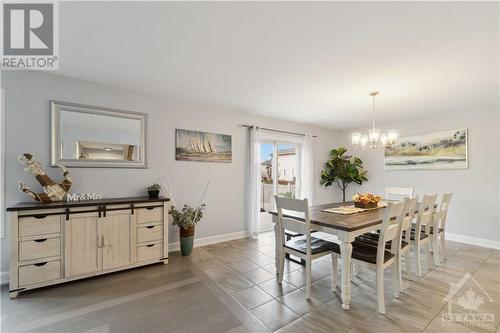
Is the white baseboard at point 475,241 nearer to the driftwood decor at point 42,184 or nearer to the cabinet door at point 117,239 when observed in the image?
the cabinet door at point 117,239

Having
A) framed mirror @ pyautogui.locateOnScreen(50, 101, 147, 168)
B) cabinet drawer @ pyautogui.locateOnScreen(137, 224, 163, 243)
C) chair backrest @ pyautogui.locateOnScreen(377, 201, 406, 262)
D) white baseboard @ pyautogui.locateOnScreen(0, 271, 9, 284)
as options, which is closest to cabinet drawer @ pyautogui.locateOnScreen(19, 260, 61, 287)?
white baseboard @ pyautogui.locateOnScreen(0, 271, 9, 284)

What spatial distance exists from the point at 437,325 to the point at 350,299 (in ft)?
2.07

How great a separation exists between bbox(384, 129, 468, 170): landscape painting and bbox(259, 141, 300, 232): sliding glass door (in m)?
2.08

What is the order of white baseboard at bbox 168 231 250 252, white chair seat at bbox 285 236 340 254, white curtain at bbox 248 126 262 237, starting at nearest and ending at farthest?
white chair seat at bbox 285 236 340 254, white baseboard at bbox 168 231 250 252, white curtain at bbox 248 126 262 237

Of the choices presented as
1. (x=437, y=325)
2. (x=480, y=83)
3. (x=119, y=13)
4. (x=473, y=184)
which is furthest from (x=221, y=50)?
(x=473, y=184)

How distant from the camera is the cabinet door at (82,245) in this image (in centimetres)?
233

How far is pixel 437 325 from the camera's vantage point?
174cm

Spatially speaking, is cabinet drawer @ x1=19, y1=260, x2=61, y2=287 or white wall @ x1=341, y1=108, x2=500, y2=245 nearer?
cabinet drawer @ x1=19, y1=260, x2=61, y2=287

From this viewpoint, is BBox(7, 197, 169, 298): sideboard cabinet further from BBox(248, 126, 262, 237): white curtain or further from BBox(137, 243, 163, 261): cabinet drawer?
BBox(248, 126, 262, 237): white curtain

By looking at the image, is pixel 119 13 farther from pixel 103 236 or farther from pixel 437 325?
pixel 437 325

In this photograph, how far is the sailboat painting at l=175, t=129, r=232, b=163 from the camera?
11.6ft

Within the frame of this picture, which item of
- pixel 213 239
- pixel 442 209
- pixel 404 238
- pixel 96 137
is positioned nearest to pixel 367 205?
pixel 404 238

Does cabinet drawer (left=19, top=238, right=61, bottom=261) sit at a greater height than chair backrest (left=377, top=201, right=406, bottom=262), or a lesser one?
lesser

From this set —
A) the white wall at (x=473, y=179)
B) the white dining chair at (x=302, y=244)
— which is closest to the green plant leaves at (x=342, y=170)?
the white wall at (x=473, y=179)
